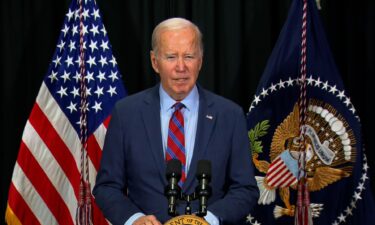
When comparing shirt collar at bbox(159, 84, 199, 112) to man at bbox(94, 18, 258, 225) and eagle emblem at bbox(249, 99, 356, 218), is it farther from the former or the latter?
eagle emblem at bbox(249, 99, 356, 218)

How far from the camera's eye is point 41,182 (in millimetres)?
3807

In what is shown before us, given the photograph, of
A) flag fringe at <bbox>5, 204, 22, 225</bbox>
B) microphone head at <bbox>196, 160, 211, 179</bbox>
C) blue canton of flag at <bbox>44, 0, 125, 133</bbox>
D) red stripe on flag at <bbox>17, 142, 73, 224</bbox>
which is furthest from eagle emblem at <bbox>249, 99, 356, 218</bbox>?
microphone head at <bbox>196, 160, 211, 179</bbox>

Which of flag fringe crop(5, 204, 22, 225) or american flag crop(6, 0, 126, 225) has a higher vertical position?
american flag crop(6, 0, 126, 225)

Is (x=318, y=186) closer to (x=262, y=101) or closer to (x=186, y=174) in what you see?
(x=262, y=101)

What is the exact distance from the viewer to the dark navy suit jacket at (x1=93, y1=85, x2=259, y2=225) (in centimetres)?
251

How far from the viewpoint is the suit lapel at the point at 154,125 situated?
2.52 meters

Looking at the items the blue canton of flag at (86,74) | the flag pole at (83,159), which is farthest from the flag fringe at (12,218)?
the blue canton of flag at (86,74)

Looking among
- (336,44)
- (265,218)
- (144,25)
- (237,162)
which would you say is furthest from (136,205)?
(336,44)

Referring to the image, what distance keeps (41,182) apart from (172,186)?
1.91 metres

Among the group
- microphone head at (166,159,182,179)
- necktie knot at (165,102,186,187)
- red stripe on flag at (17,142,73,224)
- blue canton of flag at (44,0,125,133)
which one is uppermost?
blue canton of flag at (44,0,125,133)

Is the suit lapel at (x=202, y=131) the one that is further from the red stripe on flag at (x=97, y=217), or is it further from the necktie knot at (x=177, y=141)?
the red stripe on flag at (x=97, y=217)

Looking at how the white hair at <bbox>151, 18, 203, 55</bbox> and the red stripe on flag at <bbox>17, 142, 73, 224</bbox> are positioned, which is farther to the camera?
the red stripe on flag at <bbox>17, 142, 73, 224</bbox>

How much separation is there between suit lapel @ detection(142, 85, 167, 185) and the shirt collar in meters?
0.02

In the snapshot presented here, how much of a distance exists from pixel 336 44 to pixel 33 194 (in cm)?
216
